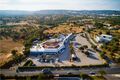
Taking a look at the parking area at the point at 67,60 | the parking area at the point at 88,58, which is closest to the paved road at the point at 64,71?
the parking area at the point at 67,60

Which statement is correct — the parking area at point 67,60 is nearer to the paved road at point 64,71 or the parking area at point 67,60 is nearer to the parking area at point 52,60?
the parking area at point 52,60

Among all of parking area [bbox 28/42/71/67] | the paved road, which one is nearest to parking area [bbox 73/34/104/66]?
parking area [bbox 28/42/71/67]

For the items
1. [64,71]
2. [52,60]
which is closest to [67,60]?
[52,60]

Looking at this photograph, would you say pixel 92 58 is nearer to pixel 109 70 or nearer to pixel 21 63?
pixel 109 70

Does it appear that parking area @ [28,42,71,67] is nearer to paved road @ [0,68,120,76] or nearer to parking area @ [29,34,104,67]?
parking area @ [29,34,104,67]

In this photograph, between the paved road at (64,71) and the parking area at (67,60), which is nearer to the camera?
the paved road at (64,71)

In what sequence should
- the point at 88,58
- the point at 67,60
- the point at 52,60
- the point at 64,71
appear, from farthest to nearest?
the point at 88,58 < the point at 67,60 < the point at 52,60 < the point at 64,71

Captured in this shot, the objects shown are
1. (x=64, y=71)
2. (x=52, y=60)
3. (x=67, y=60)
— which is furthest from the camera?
(x=67, y=60)

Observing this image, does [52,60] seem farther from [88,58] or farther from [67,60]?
[88,58]

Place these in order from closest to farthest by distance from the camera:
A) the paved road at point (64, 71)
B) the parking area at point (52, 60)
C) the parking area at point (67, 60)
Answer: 1. the paved road at point (64, 71)
2. the parking area at point (52, 60)
3. the parking area at point (67, 60)

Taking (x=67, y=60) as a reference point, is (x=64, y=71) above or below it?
above

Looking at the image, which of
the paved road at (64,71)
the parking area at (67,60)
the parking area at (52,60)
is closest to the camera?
the paved road at (64,71)
